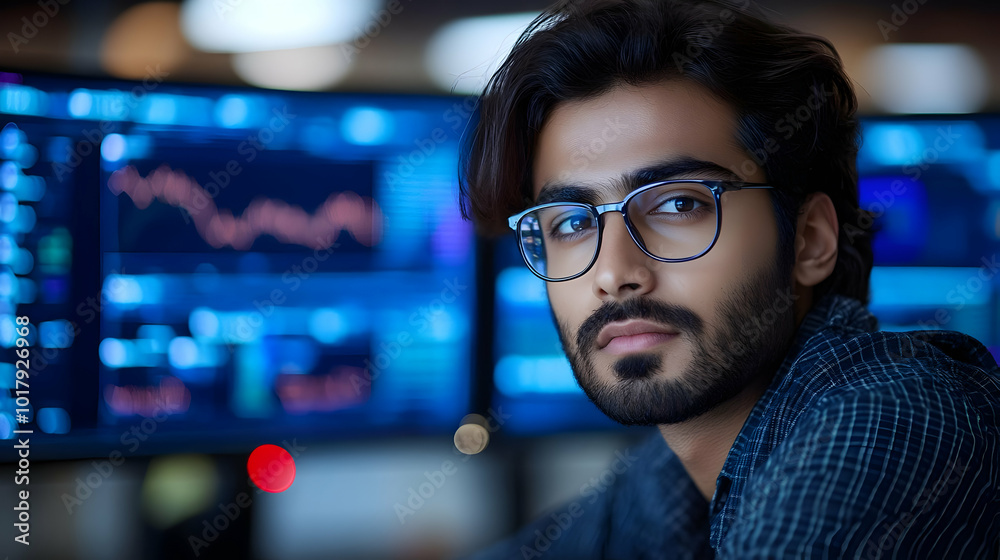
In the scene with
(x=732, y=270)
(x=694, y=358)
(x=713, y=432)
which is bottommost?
(x=713, y=432)

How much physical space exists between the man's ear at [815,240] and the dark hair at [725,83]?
24 mm

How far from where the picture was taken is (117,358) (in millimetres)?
1395

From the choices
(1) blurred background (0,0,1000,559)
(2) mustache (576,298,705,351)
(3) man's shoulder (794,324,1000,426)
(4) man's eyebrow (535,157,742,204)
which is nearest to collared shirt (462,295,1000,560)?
(3) man's shoulder (794,324,1000,426)

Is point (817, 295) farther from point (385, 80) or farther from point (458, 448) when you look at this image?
point (385, 80)

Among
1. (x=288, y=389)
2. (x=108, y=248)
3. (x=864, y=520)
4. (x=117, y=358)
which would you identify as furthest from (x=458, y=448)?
(x=864, y=520)

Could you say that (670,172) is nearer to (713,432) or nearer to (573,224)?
(573,224)

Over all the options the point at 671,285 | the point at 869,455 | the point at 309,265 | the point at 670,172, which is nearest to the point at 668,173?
the point at 670,172

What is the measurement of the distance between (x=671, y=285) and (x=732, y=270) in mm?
83

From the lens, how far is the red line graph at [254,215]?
1.40m

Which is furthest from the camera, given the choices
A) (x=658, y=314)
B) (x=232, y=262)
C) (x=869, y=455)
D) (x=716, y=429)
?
(x=232, y=262)

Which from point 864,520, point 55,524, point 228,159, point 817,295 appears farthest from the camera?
point 228,159

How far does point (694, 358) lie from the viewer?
2.75 ft

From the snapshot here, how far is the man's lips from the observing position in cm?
84

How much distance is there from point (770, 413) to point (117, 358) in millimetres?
1259
